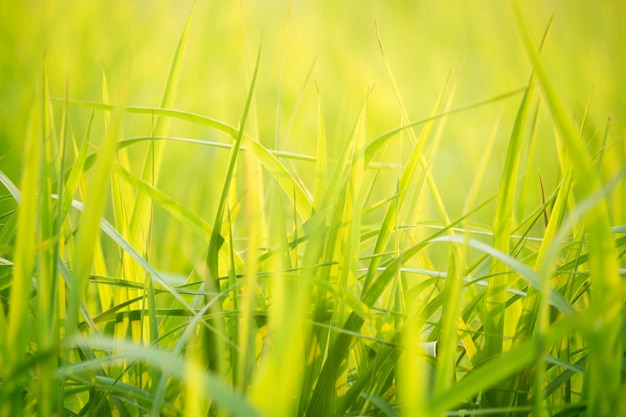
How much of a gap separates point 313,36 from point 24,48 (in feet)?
2.85

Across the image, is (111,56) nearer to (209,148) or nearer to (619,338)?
(209,148)

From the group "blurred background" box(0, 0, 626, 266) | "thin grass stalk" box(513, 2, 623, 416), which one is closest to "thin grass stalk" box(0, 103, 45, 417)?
"thin grass stalk" box(513, 2, 623, 416)

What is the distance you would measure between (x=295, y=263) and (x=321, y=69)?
119 centimetres

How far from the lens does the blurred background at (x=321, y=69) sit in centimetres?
118

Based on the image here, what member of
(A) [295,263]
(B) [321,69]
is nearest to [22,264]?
(A) [295,263]

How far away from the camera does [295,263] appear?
552mm

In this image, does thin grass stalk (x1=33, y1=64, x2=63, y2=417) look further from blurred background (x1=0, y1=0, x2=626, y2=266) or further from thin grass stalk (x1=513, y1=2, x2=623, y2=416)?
blurred background (x1=0, y1=0, x2=626, y2=266)

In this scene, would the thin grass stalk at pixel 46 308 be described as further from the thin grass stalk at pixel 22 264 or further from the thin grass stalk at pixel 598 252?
the thin grass stalk at pixel 598 252

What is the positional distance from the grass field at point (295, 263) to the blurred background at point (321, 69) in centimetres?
1

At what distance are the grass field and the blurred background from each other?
13mm

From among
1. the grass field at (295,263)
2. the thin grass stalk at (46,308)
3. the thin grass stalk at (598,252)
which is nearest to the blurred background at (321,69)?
the grass field at (295,263)

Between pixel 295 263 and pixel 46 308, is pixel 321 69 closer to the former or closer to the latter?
pixel 295 263

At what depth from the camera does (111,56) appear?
4.60 feet

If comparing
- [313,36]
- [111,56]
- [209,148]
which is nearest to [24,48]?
[111,56]
